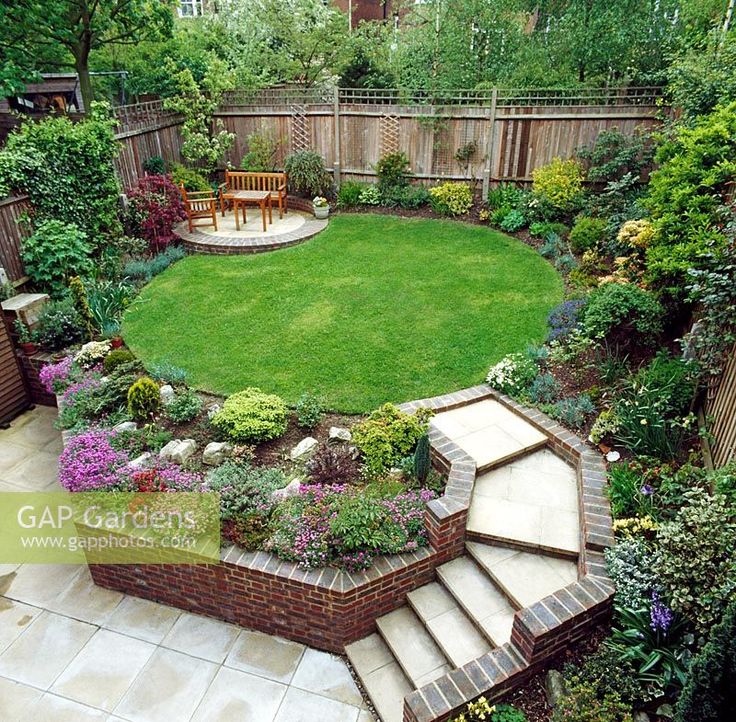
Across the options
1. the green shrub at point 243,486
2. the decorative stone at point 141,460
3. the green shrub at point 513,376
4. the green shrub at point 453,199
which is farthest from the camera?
the green shrub at point 453,199

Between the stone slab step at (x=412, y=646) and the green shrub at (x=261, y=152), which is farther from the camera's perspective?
the green shrub at (x=261, y=152)

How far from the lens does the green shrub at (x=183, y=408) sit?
20.4 ft

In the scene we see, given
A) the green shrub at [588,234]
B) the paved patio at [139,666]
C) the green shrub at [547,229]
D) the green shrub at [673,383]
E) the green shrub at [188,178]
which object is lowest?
the paved patio at [139,666]

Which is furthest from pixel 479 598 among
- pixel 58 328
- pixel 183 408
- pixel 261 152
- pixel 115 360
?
pixel 261 152

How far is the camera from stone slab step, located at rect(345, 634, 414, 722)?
4.18m

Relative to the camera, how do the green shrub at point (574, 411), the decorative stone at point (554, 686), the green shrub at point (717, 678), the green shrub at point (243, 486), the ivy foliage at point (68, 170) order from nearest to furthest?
the green shrub at point (717, 678)
the decorative stone at point (554, 686)
the green shrub at point (243, 486)
the green shrub at point (574, 411)
the ivy foliage at point (68, 170)

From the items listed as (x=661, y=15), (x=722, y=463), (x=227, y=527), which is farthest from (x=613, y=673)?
(x=661, y=15)

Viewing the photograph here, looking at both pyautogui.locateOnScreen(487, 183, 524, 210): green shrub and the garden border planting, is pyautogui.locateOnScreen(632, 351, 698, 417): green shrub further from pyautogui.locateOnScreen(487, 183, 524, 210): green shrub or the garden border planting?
pyautogui.locateOnScreen(487, 183, 524, 210): green shrub

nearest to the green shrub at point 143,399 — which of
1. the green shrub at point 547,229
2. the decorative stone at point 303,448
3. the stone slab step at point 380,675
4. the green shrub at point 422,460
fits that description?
the decorative stone at point 303,448

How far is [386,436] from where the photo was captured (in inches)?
217

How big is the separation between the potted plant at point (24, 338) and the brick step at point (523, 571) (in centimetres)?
655

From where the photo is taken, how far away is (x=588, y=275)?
29.6 ft

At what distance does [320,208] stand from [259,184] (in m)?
1.81

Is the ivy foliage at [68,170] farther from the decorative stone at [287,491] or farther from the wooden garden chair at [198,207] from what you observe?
the decorative stone at [287,491]
